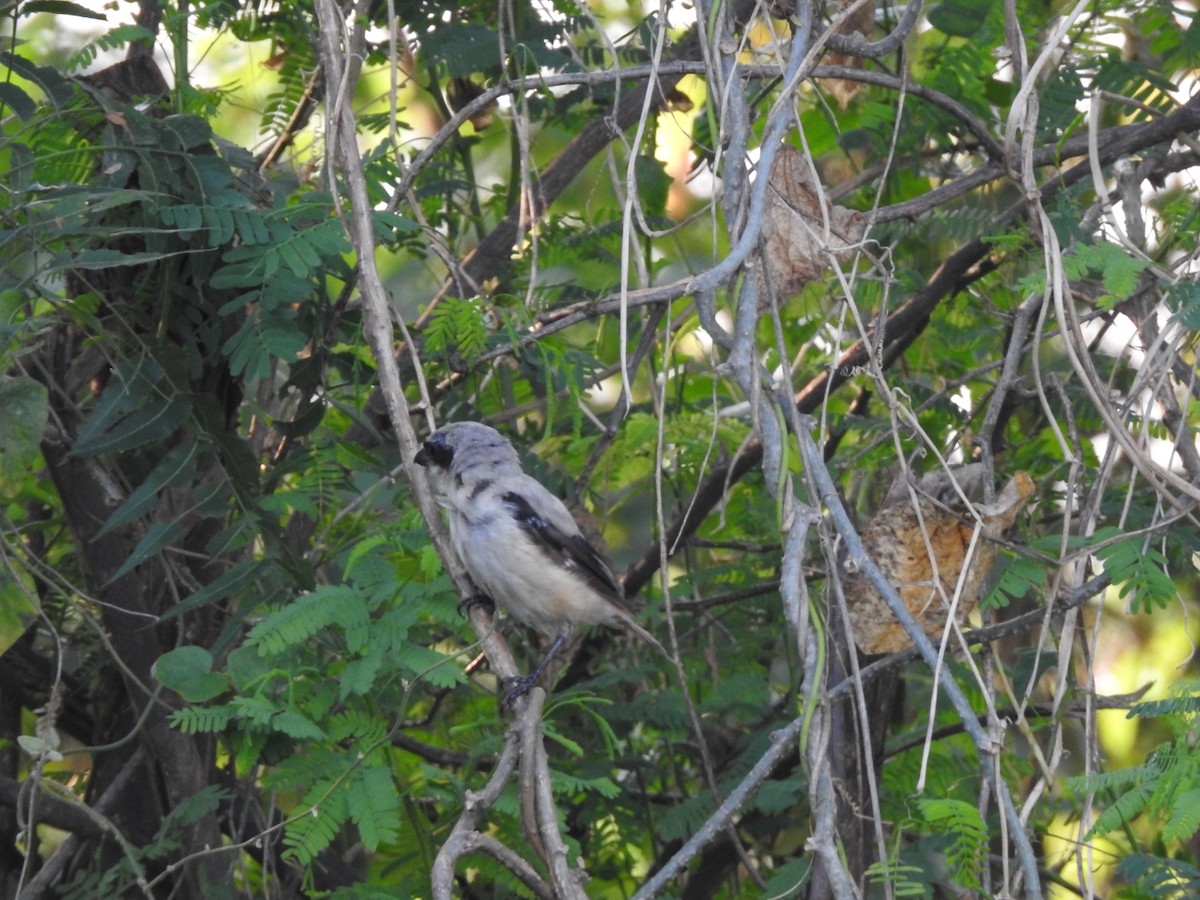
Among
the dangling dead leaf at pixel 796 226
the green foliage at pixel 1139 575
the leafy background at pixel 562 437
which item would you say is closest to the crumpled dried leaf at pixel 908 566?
the leafy background at pixel 562 437

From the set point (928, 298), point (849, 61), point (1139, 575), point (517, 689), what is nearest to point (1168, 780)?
point (1139, 575)

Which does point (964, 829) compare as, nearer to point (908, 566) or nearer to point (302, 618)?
point (908, 566)

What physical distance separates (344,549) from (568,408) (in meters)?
1.04

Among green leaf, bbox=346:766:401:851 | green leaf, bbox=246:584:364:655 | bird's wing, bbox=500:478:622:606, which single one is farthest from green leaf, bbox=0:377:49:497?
bird's wing, bbox=500:478:622:606

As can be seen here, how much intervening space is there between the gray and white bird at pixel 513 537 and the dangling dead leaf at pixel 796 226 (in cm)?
114

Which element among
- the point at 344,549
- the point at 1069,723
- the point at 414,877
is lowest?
the point at 1069,723

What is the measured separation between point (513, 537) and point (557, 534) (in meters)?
0.25

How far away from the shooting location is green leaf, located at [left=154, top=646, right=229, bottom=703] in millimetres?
3746

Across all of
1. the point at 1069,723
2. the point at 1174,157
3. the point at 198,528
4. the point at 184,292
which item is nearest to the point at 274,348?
the point at 184,292

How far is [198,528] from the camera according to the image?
16.2 feet

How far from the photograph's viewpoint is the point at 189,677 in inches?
149

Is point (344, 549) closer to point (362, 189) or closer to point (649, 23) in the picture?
point (362, 189)

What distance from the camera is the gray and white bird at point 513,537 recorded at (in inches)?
172

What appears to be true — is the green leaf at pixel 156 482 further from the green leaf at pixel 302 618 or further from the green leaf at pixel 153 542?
the green leaf at pixel 302 618
